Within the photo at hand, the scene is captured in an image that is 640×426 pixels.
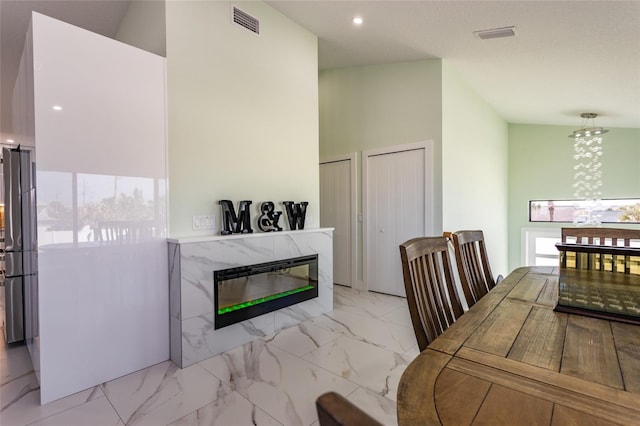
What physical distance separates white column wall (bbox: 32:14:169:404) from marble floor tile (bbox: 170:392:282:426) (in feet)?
2.68

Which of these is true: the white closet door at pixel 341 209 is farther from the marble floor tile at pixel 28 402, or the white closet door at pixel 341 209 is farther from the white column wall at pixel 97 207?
the marble floor tile at pixel 28 402

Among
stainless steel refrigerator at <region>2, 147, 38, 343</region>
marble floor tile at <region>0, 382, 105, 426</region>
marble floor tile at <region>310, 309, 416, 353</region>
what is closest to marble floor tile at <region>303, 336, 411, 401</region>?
marble floor tile at <region>310, 309, 416, 353</region>

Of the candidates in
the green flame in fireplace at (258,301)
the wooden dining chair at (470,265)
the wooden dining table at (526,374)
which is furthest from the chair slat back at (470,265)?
the green flame in fireplace at (258,301)

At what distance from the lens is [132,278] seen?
2.32 metres

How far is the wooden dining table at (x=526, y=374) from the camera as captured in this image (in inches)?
26.2

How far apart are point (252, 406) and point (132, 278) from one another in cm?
128

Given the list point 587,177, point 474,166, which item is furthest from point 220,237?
point 587,177

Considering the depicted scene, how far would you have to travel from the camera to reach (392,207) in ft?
14.2

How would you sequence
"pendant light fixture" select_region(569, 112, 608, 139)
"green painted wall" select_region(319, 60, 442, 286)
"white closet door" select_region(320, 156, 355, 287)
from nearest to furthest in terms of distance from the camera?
"green painted wall" select_region(319, 60, 442, 286), "white closet door" select_region(320, 156, 355, 287), "pendant light fixture" select_region(569, 112, 608, 139)

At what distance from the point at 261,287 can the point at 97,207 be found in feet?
4.82

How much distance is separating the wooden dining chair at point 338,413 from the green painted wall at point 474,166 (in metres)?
3.80

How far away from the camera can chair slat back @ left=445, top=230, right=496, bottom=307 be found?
1728 mm

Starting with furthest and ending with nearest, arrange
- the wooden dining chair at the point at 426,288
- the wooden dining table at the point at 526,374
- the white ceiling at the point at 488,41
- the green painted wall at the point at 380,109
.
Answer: the green painted wall at the point at 380,109
the white ceiling at the point at 488,41
the wooden dining chair at the point at 426,288
the wooden dining table at the point at 526,374

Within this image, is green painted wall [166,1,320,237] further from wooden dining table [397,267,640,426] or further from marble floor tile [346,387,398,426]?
wooden dining table [397,267,640,426]
